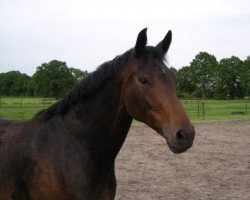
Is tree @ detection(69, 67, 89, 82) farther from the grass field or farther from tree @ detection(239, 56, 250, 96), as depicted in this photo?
tree @ detection(239, 56, 250, 96)

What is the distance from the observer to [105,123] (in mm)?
3213

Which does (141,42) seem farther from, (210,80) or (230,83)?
(210,80)

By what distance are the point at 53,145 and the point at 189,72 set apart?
90.0 m

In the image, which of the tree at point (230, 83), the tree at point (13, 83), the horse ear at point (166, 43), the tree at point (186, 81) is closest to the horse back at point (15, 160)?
the horse ear at point (166, 43)

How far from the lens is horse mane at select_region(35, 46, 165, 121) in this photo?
308 cm

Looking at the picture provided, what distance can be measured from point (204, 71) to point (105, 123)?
9032 centimetres

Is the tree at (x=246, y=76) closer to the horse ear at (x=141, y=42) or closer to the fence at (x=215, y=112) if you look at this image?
the fence at (x=215, y=112)

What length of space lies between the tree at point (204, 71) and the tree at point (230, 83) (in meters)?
2.78

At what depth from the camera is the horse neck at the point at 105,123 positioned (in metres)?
3.17

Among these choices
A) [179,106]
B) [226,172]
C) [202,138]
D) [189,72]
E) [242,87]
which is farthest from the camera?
[189,72]

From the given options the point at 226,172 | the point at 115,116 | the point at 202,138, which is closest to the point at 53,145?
the point at 115,116

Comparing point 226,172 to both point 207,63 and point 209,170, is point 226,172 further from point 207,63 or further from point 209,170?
point 207,63

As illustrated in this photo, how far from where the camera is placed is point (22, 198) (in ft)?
10.8

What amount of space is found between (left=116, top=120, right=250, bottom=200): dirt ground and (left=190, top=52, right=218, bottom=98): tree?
2963 inches
